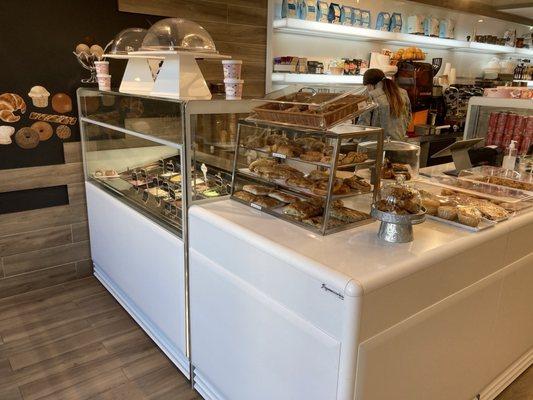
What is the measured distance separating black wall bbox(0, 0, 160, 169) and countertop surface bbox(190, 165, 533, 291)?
70.8 inches

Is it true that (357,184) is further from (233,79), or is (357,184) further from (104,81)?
(104,81)

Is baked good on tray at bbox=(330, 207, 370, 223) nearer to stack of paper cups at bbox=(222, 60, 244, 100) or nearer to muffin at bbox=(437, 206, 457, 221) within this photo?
muffin at bbox=(437, 206, 457, 221)

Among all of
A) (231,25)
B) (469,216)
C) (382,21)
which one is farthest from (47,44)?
(382,21)

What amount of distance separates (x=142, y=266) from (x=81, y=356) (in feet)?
1.97

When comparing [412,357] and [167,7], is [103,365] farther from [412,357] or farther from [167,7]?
[167,7]

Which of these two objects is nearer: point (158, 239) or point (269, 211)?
point (269, 211)

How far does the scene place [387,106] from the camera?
377cm

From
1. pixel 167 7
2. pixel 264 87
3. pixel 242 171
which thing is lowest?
pixel 242 171

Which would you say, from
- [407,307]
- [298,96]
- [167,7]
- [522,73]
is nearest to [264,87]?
[167,7]

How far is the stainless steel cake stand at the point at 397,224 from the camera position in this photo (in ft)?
4.88

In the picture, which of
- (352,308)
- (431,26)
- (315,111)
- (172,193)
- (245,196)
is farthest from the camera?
(431,26)

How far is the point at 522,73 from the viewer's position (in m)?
6.15

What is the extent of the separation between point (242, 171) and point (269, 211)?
0.89 ft

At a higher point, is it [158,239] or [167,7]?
[167,7]
